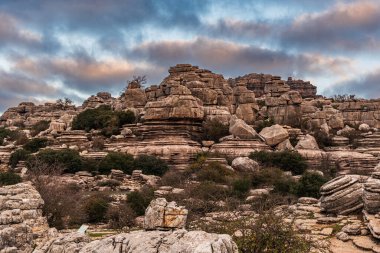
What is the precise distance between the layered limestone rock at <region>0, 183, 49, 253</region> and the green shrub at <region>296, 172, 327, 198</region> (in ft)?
46.3

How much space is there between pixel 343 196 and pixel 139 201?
30.1ft

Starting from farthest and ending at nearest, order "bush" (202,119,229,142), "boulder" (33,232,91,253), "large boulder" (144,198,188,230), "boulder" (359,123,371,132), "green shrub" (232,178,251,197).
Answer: "boulder" (359,123,371,132) → "bush" (202,119,229,142) → "green shrub" (232,178,251,197) → "boulder" (33,232,91,253) → "large boulder" (144,198,188,230)

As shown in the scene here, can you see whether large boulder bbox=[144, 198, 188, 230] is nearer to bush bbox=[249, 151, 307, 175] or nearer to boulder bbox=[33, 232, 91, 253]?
boulder bbox=[33, 232, 91, 253]

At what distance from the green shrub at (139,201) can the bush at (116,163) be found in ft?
37.5

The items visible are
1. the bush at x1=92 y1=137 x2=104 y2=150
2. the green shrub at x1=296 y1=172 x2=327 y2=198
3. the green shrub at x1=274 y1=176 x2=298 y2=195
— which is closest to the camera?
the green shrub at x1=296 y1=172 x2=327 y2=198

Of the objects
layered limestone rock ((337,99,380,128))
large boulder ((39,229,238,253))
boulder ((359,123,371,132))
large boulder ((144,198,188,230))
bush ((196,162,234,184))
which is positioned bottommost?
large boulder ((39,229,238,253))

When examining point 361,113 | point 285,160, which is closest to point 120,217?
point 285,160

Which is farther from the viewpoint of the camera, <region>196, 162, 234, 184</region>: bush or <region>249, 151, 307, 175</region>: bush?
<region>249, 151, 307, 175</region>: bush

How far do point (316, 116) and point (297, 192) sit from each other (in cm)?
2121

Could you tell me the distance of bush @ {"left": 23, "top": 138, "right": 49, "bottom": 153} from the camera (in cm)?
4172

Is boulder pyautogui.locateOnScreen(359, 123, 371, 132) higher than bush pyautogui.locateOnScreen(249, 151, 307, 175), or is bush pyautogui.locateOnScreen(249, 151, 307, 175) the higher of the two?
boulder pyautogui.locateOnScreen(359, 123, 371, 132)

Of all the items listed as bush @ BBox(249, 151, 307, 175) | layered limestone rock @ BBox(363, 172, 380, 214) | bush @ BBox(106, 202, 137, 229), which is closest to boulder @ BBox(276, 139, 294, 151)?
bush @ BBox(249, 151, 307, 175)

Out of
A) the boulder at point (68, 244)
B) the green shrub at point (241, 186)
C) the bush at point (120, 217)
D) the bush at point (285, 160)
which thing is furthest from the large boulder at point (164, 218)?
the bush at point (285, 160)

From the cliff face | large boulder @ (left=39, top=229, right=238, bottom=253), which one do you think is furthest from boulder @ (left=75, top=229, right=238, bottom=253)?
the cliff face
